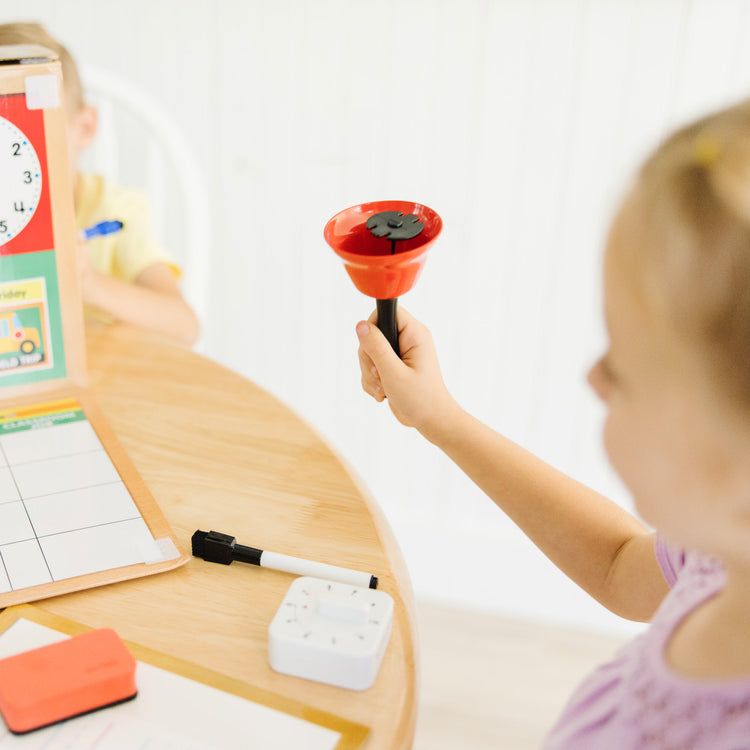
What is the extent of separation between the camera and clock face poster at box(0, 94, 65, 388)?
0.77 m

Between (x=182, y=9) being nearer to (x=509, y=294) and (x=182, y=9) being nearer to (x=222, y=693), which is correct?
(x=509, y=294)

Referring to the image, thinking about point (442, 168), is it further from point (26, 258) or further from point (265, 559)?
point (265, 559)

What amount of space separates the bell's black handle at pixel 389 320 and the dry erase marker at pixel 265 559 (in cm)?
19

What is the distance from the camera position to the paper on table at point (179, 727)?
493mm

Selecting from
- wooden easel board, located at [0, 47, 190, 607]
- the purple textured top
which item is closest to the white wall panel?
wooden easel board, located at [0, 47, 190, 607]

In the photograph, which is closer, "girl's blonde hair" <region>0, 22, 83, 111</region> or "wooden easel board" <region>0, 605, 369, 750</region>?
"wooden easel board" <region>0, 605, 369, 750</region>

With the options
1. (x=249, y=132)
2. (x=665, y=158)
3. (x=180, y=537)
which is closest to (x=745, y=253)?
(x=665, y=158)

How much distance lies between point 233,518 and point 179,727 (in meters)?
0.21

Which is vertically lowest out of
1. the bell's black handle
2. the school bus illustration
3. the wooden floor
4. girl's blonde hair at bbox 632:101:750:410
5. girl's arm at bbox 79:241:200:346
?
the wooden floor

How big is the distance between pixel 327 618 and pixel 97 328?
60cm

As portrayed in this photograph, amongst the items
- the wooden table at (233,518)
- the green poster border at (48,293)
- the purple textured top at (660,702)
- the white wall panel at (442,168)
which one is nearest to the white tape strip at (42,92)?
the green poster border at (48,293)

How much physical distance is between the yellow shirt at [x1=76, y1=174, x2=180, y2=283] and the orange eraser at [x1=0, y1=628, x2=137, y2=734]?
88 cm

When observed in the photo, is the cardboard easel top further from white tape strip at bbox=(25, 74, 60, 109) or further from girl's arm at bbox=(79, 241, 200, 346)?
girl's arm at bbox=(79, 241, 200, 346)

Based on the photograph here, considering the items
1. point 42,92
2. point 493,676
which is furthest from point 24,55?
point 493,676
